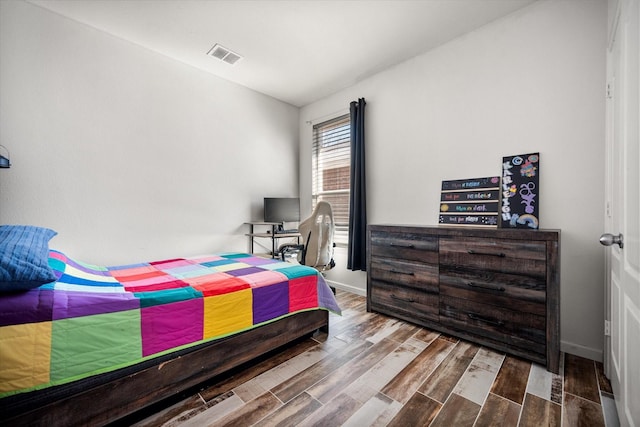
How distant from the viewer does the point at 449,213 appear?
257 cm

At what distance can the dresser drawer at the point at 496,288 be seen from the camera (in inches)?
72.1

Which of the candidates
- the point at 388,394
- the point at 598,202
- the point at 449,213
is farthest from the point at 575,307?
the point at 388,394

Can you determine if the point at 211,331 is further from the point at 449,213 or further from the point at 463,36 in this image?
the point at 463,36

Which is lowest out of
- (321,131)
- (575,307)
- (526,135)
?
(575,307)

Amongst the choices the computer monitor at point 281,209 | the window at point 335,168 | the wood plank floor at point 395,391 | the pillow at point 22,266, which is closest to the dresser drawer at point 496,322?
the wood plank floor at point 395,391

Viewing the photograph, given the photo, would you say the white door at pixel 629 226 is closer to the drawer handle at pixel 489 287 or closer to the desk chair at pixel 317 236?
the drawer handle at pixel 489 287

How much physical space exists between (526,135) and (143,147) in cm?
362

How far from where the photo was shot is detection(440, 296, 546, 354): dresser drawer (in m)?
1.82

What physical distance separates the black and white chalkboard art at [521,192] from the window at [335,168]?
185 cm

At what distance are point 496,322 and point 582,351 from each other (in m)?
0.66

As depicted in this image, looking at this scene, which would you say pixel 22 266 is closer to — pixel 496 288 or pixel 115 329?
pixel 115 329

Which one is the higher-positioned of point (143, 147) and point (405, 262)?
point (143, 147)

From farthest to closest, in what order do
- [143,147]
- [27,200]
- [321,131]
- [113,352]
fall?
[321,131]
[143,147]
[27,200]
[113,352]

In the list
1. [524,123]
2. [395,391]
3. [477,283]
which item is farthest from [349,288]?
[524,123]
